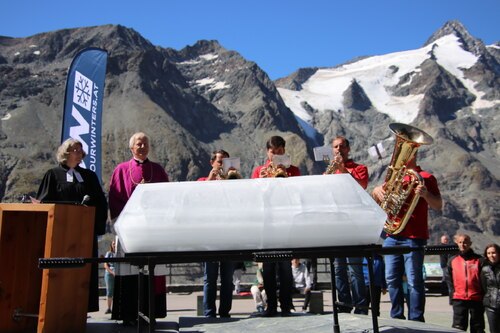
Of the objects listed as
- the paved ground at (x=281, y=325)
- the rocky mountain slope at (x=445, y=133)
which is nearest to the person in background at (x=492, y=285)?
the paved ground at (x=281, y=325)

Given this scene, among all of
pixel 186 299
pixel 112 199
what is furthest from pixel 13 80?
pixel 112 199

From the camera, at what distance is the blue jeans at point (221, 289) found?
650 centimetres

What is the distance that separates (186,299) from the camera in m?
16.9

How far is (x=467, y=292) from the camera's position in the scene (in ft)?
25.6

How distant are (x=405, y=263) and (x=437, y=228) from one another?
13908 centimetres

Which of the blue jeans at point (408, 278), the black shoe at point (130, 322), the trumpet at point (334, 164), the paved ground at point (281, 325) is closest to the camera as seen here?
the paved ground at point (281, 325)

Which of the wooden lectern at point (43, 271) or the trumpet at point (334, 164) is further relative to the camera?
the trumpet at point (334, 164)

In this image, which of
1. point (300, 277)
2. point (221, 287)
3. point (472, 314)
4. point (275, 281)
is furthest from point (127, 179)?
point (300, 277)

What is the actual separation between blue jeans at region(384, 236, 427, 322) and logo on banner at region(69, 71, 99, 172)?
292 inches

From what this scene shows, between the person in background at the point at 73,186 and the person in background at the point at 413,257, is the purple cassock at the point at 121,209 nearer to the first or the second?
the person in background at the point at 73,186

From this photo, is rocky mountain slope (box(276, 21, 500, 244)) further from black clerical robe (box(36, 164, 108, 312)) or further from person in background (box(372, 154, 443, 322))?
black clerical robe (box(36, 164, 108, 312))

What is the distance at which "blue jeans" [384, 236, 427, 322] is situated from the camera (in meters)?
5.50

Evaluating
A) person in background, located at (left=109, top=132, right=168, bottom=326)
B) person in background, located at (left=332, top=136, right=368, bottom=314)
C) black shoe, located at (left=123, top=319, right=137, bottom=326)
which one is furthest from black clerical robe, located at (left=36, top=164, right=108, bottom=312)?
person in background, located at (left=332, top=136, right=368, bottom=314)

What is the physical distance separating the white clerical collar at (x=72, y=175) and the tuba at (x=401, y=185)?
289 centimetres
